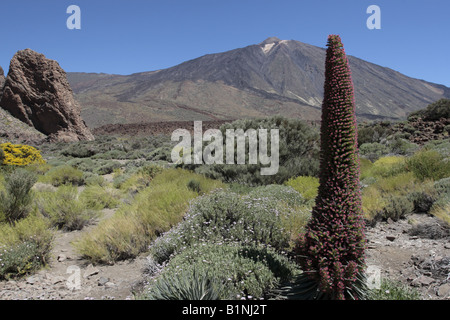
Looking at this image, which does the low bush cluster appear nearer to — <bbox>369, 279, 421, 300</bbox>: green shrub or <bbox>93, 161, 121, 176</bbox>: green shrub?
<bbox>369, 279, 421, 300</bbox>: green shrub

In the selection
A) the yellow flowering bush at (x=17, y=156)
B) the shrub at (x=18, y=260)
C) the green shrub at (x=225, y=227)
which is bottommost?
the shrub at (x=18, y=260)

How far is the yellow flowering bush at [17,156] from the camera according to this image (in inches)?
426

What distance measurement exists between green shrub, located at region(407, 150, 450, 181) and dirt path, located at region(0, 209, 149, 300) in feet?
20.7

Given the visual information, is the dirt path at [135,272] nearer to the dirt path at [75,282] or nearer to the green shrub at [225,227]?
the dirt path at [75,282]

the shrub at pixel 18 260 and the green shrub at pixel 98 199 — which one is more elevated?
the green shrub at pixel 98 199

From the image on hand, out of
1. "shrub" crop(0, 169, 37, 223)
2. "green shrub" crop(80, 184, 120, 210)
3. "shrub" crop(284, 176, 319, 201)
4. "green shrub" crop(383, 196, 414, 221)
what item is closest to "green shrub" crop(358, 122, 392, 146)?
"shrub" crop(284, 176, 319, 201)

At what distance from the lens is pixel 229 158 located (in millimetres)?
A: 8719

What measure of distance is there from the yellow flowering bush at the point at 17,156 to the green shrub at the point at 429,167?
1233 cm

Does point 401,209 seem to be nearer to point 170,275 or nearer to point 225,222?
point 225,222

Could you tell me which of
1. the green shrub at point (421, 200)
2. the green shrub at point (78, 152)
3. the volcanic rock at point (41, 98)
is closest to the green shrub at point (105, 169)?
the green shrub at point (78, 152)

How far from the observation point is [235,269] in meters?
3.00

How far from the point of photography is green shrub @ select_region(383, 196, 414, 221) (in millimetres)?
5352
